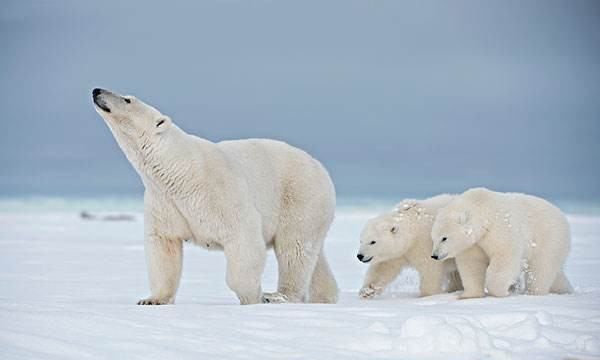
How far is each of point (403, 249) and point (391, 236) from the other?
18 cm

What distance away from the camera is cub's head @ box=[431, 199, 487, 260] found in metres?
7.84

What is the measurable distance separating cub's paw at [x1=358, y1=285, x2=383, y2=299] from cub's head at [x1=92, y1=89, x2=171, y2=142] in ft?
10.5

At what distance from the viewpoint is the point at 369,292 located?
8.77 m

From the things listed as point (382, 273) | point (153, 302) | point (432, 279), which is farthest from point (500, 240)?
point (153, 302)

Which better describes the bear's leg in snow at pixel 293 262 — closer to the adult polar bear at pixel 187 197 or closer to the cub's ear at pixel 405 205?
the adult polar bear at pixel 187 197

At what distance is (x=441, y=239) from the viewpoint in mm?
7969

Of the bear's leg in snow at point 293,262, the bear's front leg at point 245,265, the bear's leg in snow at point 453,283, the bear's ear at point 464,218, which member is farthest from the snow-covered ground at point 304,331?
the bear's leg in snow at point 453,283

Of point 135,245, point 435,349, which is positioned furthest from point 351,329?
point 135,245

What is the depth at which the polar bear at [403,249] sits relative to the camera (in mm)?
8562

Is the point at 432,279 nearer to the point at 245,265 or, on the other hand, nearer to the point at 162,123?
the point at 245,265

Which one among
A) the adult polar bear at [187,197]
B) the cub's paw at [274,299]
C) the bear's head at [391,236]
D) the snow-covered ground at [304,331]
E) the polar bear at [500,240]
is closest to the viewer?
the snow-covered ground at [304,331]

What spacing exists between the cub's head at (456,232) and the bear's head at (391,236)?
62 centimetres

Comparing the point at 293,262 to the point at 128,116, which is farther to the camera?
the point at 293,262

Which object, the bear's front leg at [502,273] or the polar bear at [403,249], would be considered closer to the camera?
the bear's front leg at [502,273]
